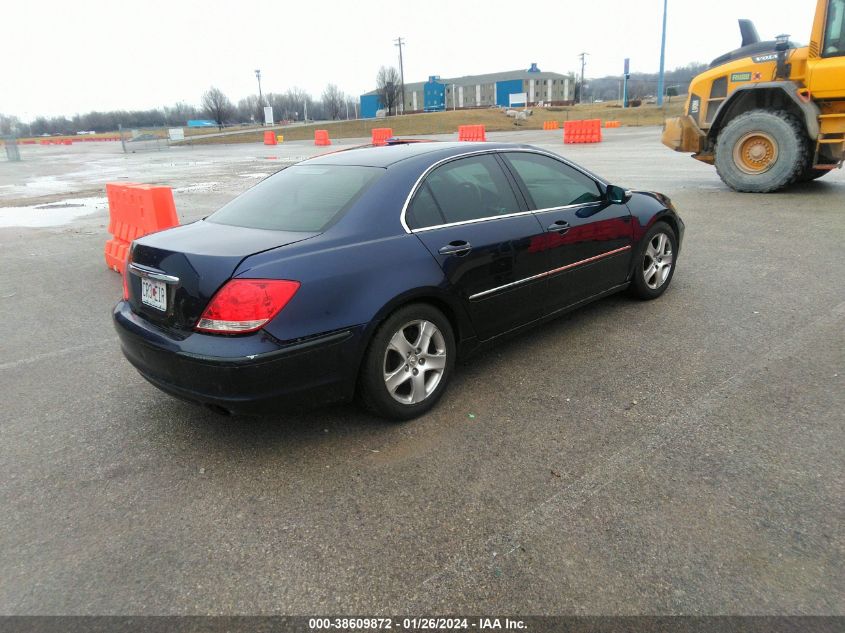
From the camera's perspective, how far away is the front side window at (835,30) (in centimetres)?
926

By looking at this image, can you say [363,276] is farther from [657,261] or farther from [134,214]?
[134,214]

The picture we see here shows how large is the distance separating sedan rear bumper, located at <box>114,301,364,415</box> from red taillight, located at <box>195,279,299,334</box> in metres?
0.06

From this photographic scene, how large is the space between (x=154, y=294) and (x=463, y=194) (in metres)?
1.93

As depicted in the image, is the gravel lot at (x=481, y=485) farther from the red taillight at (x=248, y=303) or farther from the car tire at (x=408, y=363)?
the red taillight at (x=248, y=303)

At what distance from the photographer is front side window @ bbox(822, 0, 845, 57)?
9.26 meters

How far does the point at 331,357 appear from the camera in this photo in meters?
3.05

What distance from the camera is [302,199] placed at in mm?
3723

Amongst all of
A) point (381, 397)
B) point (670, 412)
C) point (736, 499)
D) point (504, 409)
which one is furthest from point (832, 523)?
point (381, 397)

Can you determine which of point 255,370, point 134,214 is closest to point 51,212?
point 134,214

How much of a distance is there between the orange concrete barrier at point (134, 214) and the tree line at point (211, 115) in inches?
4094

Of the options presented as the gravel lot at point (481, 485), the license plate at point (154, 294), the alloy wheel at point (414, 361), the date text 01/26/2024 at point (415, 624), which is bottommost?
the date text 01/26/2024 at point (415, 624)

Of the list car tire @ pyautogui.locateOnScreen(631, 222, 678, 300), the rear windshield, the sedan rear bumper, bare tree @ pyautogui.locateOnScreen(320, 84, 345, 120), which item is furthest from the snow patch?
bare tree @ pyautogui.locateOnScreen(320, 84, 345, 120)

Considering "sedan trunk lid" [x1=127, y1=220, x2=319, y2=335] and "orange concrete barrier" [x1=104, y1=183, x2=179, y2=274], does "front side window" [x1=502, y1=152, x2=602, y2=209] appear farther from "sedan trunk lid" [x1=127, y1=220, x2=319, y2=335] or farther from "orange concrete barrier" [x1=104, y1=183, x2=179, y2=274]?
"orange concrete barrier" [x1=104, y1=183, x2=179, y2=274]

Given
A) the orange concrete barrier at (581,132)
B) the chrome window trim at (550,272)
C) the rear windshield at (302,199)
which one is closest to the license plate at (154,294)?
the rear windshield at (302,199)
